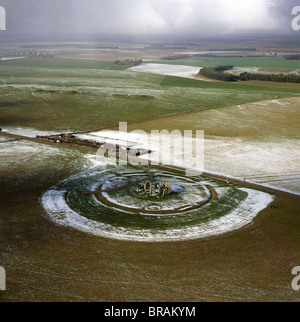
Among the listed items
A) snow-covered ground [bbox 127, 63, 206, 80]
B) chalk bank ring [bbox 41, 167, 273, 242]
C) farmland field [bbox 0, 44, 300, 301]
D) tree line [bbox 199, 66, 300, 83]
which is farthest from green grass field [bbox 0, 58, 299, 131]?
chalk bank ring [bbox 41, 167, 273, 242]

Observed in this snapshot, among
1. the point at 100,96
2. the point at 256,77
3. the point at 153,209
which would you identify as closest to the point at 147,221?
the point at 153,209

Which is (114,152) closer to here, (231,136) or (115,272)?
(231,136)

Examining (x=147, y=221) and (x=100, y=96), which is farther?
(x=100, y=96)

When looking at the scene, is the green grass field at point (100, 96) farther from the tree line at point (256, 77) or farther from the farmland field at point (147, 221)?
the tree line at point (256, 77)

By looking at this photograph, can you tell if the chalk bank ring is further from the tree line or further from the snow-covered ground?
the snow-covered ground

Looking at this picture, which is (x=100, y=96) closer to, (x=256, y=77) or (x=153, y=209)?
(x=256, y=77)

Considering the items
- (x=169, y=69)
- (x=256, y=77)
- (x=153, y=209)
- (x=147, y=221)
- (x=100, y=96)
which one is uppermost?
(x=169, y=69)

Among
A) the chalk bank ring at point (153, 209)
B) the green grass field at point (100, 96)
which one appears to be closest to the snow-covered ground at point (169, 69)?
the green grass field at point (100, 96)
